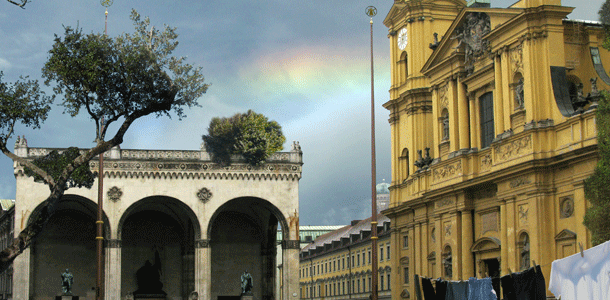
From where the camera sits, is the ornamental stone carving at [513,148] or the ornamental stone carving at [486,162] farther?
the ornamental stone carving at [486,162]

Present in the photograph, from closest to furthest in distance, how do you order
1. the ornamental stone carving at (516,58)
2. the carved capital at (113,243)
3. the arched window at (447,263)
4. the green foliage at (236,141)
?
the ornamental stone carving at (516,58)
the arched window at (447,263)
the carved capital at (113,243)
the green foliage at (236,141)

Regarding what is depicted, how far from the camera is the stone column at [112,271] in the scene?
48938mm

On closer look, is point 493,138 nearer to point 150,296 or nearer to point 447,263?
point 447,263

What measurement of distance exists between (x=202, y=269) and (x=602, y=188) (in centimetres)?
3139

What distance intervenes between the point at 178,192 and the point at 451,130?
802 inches

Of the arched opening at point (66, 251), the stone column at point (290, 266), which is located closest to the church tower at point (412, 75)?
the stone column at point (290, 266)

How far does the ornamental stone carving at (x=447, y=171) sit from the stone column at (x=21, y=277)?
2530cm

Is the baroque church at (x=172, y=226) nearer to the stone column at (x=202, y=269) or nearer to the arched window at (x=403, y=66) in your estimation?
the stone column at (x=202, y=269)

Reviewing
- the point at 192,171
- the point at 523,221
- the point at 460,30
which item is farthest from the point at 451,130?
the point at 192,171

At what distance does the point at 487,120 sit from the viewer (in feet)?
118

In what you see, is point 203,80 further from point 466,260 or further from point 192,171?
point 192,171

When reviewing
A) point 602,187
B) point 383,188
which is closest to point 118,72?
point 602,187

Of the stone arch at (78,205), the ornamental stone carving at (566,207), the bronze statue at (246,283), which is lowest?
the bronze statue at (246,283)

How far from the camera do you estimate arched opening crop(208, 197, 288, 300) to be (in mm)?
56125
